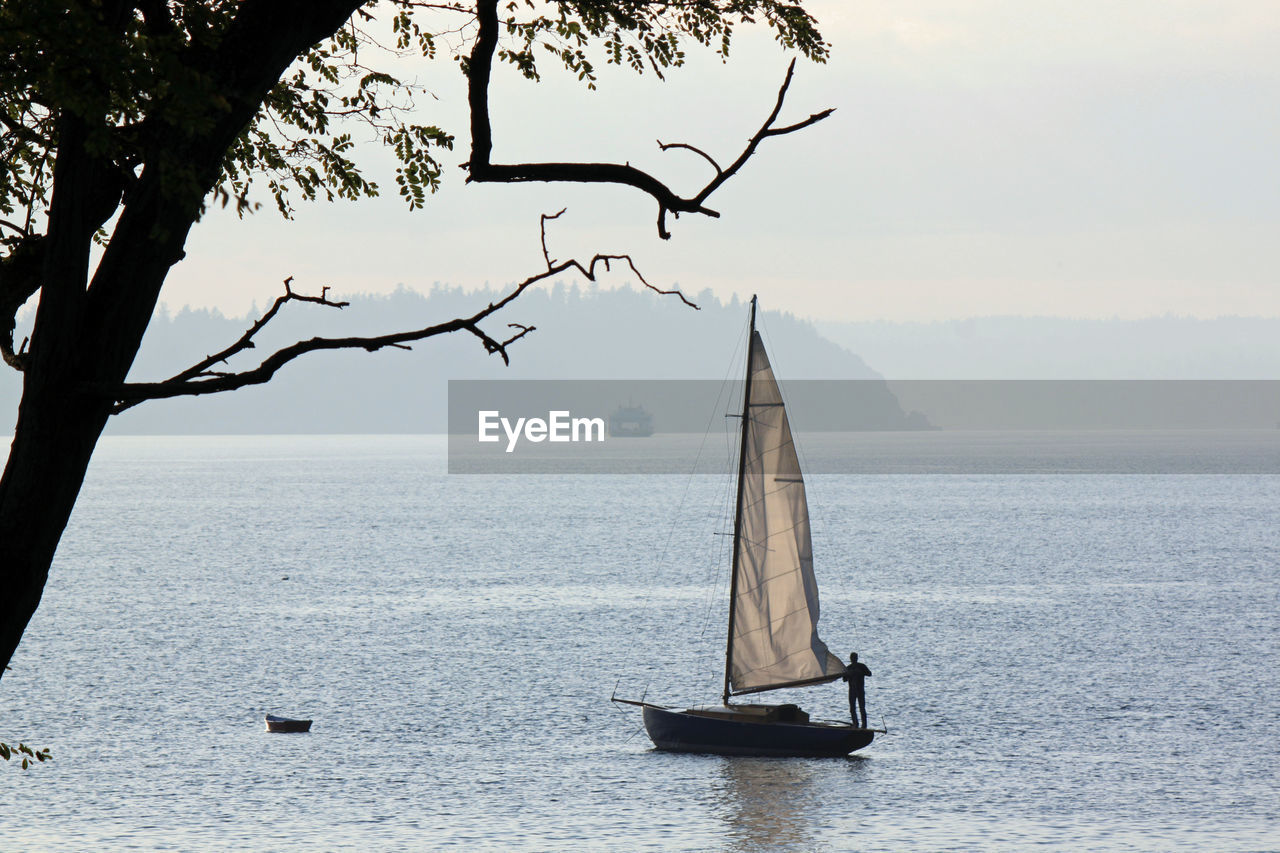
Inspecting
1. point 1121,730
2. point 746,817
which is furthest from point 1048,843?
point 1121,730

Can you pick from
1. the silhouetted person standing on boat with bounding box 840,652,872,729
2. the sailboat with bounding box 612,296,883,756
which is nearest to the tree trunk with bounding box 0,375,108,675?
the sailboat with bounding box 612,296,883,756

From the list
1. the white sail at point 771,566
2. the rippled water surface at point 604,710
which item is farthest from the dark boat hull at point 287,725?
the white sail at point 771,566

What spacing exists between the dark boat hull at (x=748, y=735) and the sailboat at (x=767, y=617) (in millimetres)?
40

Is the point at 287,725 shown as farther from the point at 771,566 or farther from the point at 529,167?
the point at 529,167

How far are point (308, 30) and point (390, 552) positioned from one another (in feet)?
475

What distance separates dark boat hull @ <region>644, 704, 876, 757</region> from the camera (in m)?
54.6

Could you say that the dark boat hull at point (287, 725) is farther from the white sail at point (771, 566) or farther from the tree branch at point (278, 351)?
the tree branch at point (278, 351)

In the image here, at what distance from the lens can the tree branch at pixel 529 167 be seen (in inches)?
347

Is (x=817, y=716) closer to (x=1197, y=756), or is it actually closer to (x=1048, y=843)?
(x=1197, y=756)

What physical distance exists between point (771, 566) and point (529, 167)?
4337 centimetres

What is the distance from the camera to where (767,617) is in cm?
5191

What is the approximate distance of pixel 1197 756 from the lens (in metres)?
54.8

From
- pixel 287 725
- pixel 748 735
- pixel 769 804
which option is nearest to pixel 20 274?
pixel 769 804

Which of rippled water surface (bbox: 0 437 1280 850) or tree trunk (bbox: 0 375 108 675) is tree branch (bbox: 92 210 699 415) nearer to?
tree trunk (bbox: 0 375 108 675)
